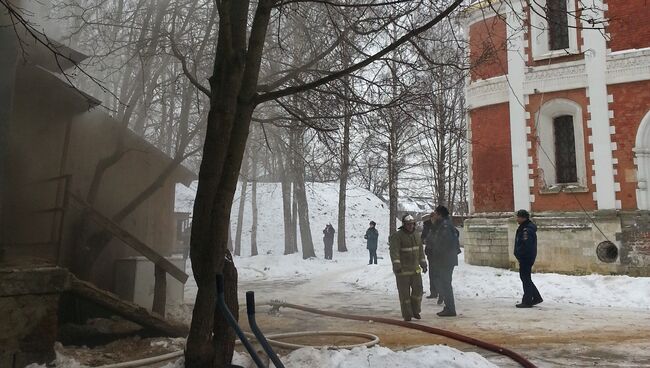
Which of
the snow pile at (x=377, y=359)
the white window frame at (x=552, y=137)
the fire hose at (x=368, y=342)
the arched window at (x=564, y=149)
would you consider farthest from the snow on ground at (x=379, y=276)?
the snow pile at (x=377, y=359)

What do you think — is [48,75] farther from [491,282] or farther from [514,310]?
[491,282]

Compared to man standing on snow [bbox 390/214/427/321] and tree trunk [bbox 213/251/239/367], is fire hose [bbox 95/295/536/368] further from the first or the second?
man standing on snow [bbox 390/214/427/321]

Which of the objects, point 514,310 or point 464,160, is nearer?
point 514,310

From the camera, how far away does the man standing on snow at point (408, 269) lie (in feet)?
26.6

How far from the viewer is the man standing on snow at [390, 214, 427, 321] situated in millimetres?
8117

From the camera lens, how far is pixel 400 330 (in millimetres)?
7371

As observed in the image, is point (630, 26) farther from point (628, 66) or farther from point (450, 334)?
point (450, 334)

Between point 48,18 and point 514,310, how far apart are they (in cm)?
993

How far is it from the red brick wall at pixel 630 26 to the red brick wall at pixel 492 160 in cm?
335

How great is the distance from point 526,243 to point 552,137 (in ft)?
21.6

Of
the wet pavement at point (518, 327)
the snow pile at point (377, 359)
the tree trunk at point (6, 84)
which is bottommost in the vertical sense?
the wet pavement at point (518, 327)

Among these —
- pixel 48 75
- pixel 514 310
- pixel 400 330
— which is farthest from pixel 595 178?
pixel 48 75

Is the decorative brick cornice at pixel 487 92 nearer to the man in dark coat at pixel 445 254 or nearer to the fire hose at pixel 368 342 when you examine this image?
the man in dark coat at pixel 445 254

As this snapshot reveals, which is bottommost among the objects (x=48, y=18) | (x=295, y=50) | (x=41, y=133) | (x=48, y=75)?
(x=41, y=133)
